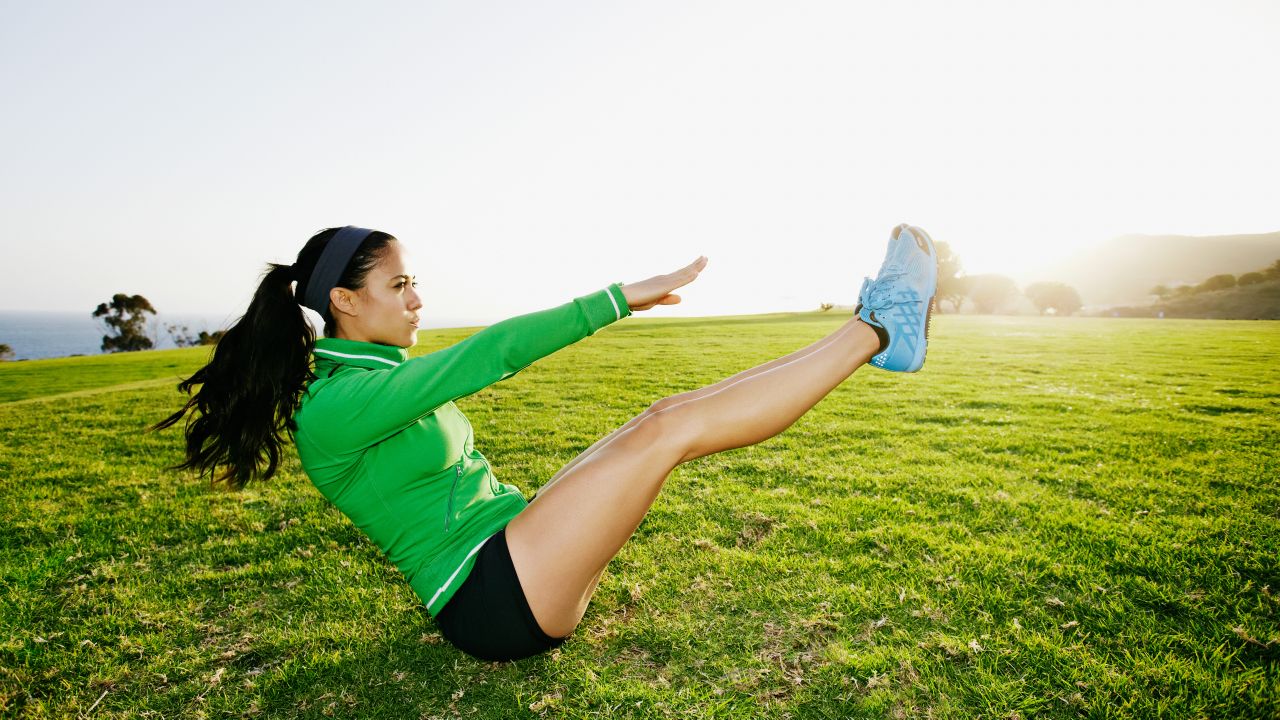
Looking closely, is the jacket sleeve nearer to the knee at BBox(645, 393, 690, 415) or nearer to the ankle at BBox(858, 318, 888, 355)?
the knee at BBox(645, 393, 690, 415)

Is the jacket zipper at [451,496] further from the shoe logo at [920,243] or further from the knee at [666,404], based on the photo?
the shoe logo at [920,243]

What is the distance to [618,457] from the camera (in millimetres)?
2484

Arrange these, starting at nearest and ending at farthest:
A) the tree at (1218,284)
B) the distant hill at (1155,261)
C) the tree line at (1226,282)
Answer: the tree line at (1226,282) < the tree at (1218,284) < the distant hill at (1155,261)

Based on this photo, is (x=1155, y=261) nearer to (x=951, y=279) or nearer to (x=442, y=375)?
(x=951, y=279)

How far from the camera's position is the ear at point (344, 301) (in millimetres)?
2811

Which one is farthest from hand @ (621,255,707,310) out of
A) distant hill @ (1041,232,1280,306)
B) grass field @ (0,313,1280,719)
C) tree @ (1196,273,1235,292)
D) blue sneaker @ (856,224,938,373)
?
distant hill @ (1041,232,1280,306)

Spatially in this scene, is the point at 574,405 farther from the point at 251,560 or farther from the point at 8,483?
the point at 8,483

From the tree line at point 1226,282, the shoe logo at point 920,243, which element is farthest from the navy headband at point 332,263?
the tree line at point 1226,282

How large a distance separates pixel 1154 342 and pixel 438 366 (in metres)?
28.6

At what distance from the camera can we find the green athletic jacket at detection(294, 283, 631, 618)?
223cm

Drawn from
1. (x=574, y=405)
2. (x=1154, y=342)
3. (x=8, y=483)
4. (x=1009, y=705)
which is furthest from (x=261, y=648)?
(x=1154, y=342)

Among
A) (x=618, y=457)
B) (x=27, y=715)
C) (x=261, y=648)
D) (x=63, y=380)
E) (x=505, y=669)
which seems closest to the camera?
(x=618, y=457)

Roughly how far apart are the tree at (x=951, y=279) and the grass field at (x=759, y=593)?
7076 centimetres

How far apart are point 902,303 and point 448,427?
256 centimetres
